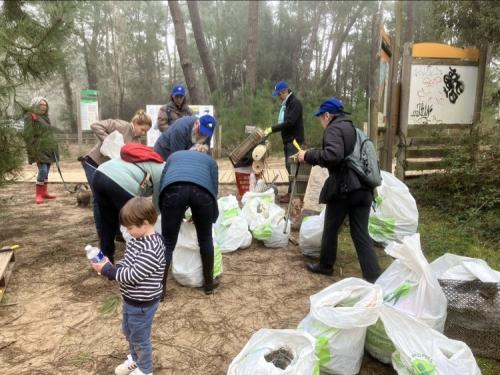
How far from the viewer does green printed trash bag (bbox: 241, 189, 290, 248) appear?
14.4ft

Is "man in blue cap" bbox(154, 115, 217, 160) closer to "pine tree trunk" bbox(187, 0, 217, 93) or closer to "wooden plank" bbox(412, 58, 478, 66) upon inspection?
"wooden plank" bbox(412, 58, 478, 66)

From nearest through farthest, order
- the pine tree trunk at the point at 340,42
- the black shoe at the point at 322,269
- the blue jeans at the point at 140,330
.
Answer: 1. the blue jeans at the point at 140,330
2. the black shoe at the point at 322,269
3. the pine tree trunk at the point at 340,42

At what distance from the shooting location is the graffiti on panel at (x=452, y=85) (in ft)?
19.5

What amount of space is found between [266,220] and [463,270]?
2.14m

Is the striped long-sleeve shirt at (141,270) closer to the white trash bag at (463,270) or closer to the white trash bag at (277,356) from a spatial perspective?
the white trash bag at (277,356)

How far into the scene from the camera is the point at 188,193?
2885 mm

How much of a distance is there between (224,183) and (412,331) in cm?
577

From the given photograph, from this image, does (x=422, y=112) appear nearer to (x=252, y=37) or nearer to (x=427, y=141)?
(x=427, y=141)

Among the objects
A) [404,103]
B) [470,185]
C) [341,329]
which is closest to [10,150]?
[341,329]

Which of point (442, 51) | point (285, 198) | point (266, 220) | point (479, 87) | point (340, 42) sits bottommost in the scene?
point (285, 198)

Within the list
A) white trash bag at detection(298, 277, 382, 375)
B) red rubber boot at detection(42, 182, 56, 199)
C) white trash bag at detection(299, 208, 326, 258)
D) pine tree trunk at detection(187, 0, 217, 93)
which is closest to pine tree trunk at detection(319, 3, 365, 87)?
pine tree trunk at detection(187, 0, 217, 93)

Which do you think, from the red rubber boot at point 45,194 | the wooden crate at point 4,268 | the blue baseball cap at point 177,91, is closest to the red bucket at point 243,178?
the blue baseball cap at point 177,91

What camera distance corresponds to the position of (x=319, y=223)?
4148 mm

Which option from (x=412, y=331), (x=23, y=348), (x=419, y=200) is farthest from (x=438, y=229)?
(x=23, y=348)
